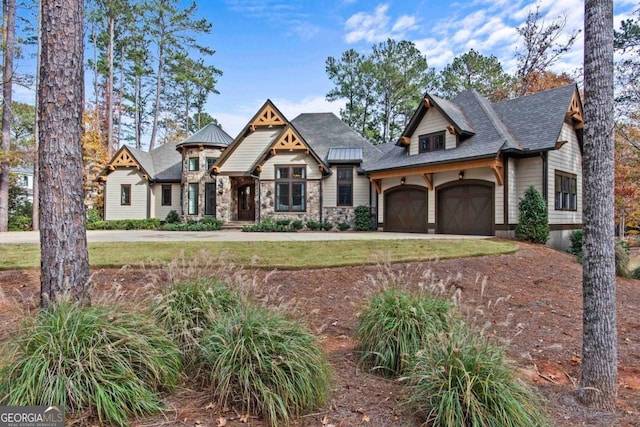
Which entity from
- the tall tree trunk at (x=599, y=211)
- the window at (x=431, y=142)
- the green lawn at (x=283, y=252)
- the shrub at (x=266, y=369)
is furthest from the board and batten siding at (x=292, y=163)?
the shrub at (x=266, y=369)

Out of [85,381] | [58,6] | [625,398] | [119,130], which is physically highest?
[119,130]

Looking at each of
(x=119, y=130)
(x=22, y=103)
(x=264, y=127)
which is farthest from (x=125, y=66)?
(x=264, y=127)

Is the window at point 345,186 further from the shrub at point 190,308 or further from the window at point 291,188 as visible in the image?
the shrub at point 190,308

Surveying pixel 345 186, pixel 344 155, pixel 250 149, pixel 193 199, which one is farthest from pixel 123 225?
pixel 344 155

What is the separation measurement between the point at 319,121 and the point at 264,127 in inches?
191

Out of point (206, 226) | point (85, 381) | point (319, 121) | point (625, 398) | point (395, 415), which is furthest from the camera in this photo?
point (319, 121)

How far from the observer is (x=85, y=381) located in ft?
7.92

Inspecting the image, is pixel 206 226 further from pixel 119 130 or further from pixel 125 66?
pixel 125 66

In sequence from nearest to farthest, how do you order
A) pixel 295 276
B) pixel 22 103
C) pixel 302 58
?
pixel 295 276 < pixel 302 58 < pixel 22 103

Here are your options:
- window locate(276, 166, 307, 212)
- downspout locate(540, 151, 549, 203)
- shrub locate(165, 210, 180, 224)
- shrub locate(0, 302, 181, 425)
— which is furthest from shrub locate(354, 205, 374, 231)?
shrub locate(0, 302, 181, 425)

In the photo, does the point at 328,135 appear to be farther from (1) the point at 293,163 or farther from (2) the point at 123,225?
(2) the point at 123,225

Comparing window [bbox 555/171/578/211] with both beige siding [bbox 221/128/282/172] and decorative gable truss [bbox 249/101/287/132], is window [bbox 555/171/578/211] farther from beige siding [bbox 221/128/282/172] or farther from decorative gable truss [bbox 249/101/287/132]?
beige siding [bbox 221/128/282/172]

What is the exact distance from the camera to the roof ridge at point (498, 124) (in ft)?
44.8

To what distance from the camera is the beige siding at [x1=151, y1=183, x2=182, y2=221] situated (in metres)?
24.2
